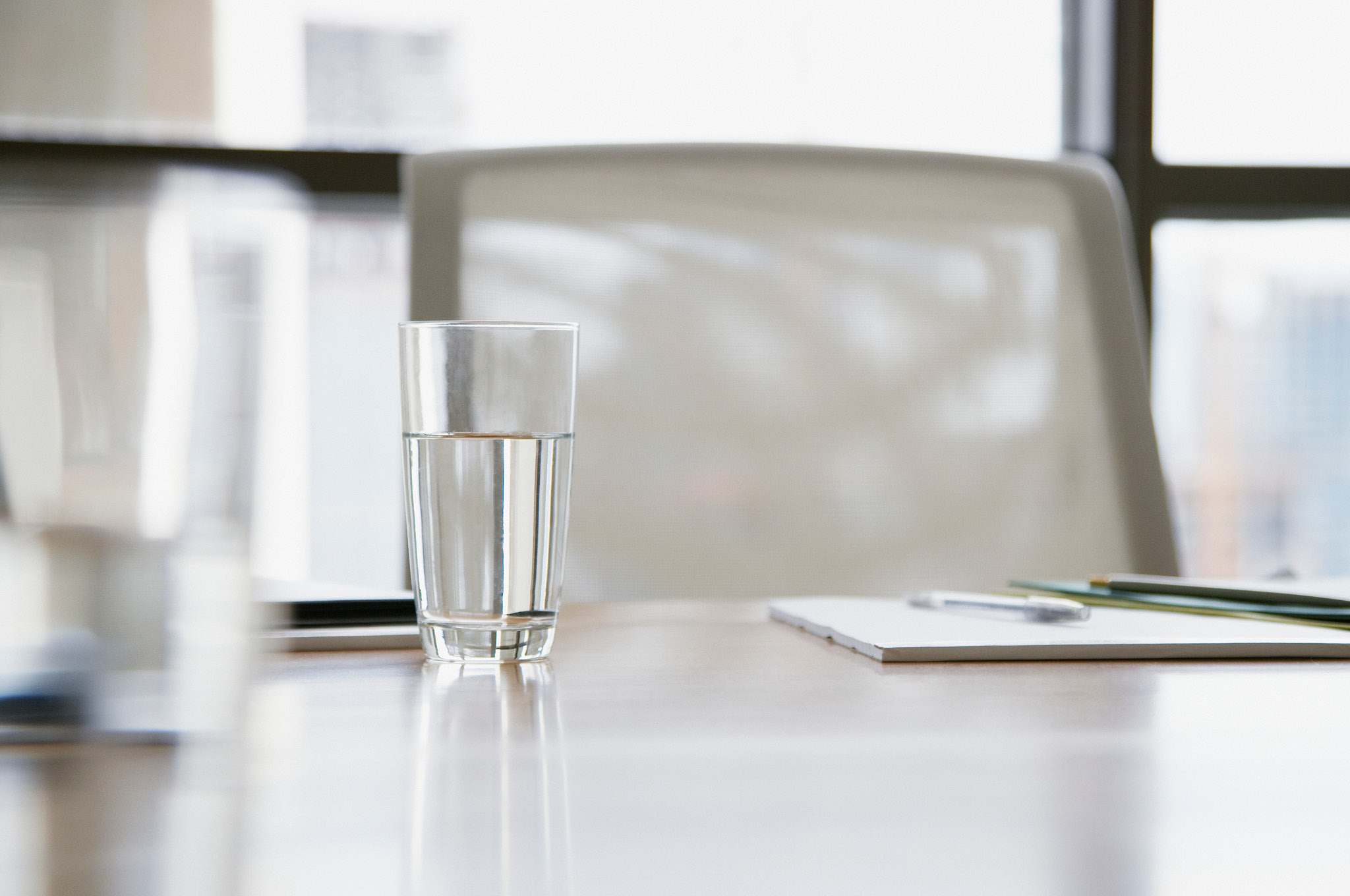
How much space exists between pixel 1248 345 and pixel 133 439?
203 centimetres

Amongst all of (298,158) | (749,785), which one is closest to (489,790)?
(749,785)

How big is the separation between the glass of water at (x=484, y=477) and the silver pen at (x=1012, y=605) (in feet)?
0.66

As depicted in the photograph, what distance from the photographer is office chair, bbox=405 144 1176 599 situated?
930 mm

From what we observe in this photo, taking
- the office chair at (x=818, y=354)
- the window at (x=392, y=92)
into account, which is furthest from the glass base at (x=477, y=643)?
the window at (x=392, y=92)

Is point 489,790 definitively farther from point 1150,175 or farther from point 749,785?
point 1150,175

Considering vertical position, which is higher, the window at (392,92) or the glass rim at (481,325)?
the window at (392,92)

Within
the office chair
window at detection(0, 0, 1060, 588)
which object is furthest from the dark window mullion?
the office chair

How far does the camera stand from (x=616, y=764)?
277 millimetres

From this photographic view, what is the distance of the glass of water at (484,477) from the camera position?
1.38 feet

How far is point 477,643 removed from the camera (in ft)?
1.41

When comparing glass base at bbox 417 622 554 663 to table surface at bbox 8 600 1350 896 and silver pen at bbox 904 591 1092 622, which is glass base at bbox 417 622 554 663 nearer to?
table surface at bbox 8 600 1350 896

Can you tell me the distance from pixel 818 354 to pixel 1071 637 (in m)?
0.52

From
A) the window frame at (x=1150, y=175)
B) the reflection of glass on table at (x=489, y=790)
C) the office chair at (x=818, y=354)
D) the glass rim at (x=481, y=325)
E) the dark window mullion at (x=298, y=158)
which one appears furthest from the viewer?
the window frame at (x=1150, y=175)

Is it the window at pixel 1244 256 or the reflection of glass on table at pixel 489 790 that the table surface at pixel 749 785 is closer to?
the reflection of glass on table at pixel 489 790
